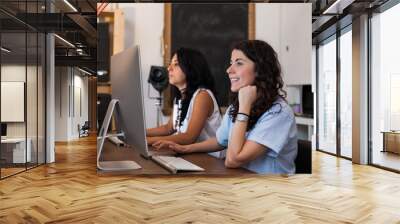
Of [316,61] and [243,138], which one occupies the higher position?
[316,61]

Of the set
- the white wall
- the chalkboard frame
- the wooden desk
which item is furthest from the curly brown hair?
the white wall

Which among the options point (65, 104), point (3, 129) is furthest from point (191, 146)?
point (65, 104)

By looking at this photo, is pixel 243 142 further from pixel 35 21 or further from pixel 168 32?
pixel 35 21

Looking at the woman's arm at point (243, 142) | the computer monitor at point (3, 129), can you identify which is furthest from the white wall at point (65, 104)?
the woman's arm at point (243, 142)

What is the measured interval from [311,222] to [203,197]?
1377mm

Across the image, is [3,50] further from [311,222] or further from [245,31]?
[311,222]

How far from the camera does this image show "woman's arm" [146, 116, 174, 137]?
217 inches

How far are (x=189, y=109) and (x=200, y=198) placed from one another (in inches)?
55.4

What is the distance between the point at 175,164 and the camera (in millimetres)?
5652

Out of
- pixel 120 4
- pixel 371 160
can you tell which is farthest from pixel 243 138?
pixel 371 160

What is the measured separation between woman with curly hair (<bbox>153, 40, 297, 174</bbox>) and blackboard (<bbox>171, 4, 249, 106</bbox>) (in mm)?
147

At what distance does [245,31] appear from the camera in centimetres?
569

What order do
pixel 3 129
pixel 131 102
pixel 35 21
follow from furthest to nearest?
pixel 35 21, pixel 3 129, pixel 131 102

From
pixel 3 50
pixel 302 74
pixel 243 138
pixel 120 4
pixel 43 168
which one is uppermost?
pixel 120 4
